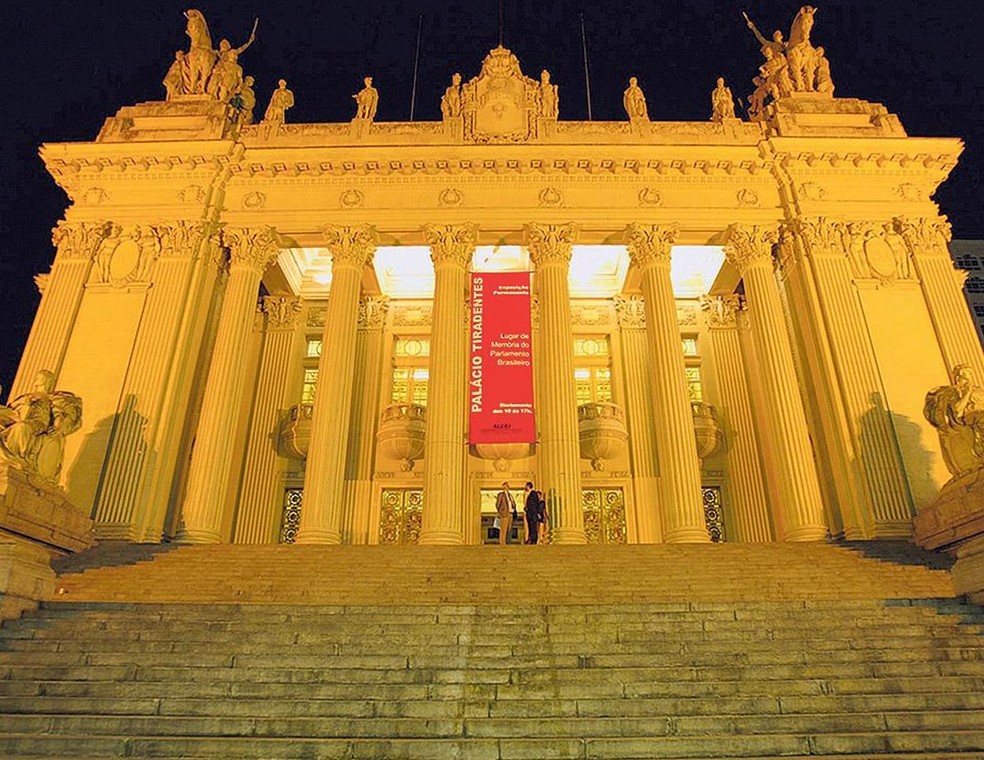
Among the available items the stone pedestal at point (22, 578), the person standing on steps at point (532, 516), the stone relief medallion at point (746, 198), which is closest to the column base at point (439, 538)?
the person standing on steps at point (532, 516)

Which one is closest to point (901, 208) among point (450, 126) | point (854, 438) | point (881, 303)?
point (881, 303)

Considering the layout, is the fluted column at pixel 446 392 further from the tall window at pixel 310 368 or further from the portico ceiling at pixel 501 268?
the tall window at pixel 310 368

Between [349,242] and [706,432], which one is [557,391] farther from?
[349,242]

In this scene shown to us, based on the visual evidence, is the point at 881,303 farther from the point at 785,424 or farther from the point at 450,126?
the point at 450,126

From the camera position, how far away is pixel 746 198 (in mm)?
21078

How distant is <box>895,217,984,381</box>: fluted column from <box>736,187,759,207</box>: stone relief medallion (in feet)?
13.6

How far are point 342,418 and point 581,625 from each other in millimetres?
10884

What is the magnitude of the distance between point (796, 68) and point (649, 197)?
747 cm

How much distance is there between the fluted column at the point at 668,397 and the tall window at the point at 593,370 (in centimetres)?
499

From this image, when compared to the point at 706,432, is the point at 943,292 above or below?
above

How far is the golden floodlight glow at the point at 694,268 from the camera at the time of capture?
23.9 m

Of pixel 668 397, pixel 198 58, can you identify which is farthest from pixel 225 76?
pixel 668 397

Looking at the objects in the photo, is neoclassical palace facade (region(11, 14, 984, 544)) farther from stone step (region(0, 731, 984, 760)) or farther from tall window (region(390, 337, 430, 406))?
stone step (region(0, 731, 984, 760))

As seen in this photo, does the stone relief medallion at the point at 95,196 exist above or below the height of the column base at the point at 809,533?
above
